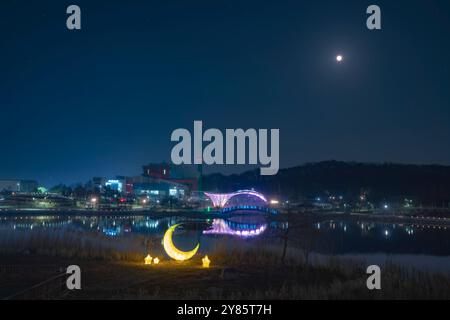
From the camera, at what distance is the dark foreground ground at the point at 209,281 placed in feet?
51.4

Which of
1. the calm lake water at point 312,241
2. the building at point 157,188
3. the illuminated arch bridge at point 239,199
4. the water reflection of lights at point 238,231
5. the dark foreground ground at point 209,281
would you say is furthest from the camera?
the building at point 157,188

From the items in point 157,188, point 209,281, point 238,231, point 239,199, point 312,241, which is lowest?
point 238,231

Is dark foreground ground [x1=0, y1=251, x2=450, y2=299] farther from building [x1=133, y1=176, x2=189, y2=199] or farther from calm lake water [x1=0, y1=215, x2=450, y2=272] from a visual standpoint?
building [x1=133, y1=176, x2=189, y2=199]

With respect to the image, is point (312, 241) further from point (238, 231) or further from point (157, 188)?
point (157, 188)

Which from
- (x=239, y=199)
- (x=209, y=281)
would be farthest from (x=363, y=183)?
(x=209, y=281)

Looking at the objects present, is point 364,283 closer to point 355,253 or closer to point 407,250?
point 355,253

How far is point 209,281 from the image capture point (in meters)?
18.6

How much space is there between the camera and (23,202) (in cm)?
11625

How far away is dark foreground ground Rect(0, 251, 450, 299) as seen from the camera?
15.7 meters

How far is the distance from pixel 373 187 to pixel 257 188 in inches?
1973

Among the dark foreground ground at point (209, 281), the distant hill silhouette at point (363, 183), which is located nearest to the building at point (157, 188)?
the distant hill silhouette at point (363, 183)

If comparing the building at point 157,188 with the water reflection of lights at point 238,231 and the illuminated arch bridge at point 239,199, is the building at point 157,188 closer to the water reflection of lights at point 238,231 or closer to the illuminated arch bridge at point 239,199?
the illuminated arch bridge at point 239,199

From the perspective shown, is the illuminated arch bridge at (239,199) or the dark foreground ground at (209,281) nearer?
the dark foreground ground at (209,281)
